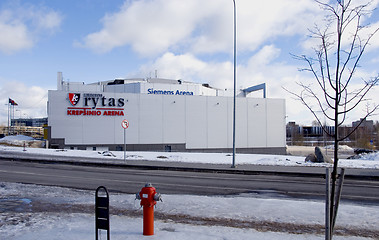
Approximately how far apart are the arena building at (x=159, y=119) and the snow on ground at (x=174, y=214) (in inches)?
1179

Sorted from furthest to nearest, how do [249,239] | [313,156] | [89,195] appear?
[313,156] < [89,195] < [249,239]

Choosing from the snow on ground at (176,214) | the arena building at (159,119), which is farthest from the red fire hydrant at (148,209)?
the arena building at (159,119)

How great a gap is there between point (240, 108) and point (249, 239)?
43.3m

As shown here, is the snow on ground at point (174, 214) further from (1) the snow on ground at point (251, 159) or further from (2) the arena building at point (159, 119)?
(2) the arena building at point (159, 119)

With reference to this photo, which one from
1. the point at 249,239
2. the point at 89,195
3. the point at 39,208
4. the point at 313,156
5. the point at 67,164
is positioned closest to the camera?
the point at 249,239

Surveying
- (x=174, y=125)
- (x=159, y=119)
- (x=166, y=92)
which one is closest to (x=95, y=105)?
(x=159, y=119)

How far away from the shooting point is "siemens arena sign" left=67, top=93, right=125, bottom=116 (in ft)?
136

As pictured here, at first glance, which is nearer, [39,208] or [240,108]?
[39,208]

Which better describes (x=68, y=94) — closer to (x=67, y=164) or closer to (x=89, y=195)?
(x=67, y=164)

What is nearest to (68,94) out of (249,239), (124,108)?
(124,108)

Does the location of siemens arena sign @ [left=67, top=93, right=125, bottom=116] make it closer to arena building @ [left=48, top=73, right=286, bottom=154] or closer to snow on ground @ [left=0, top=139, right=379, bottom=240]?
arena building @ [left=48, top=73, right=286, bottom=154]

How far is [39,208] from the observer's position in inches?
316

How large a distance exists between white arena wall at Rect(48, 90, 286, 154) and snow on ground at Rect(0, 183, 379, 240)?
32.4m

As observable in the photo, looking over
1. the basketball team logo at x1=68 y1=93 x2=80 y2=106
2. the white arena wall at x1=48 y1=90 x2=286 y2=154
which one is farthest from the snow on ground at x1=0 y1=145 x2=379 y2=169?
the basketball team logo at x1=68 y1=93 x2=80 y2=106
